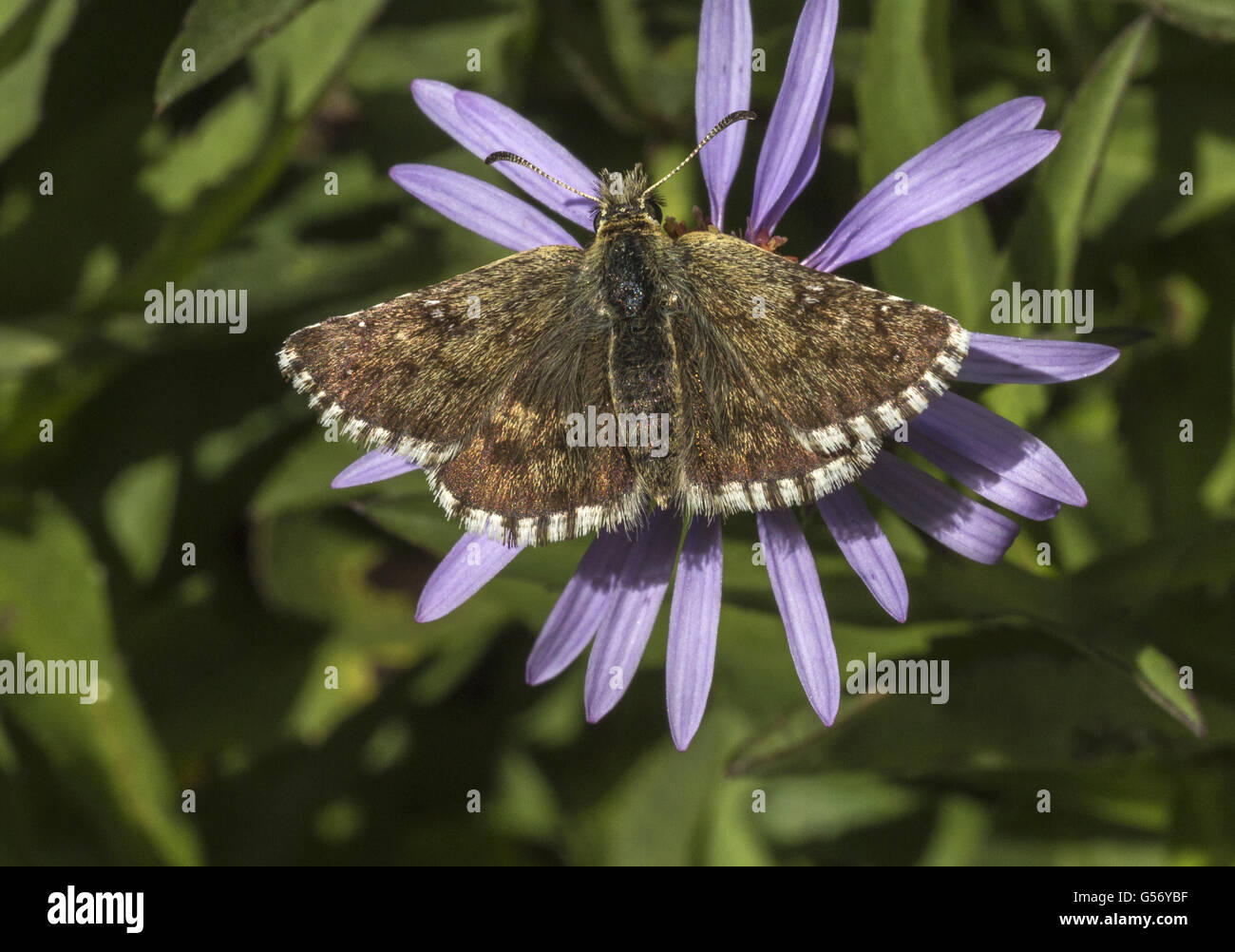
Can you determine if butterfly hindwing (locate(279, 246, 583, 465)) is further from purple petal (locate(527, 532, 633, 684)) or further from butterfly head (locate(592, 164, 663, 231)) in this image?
purple petal (locate(527, 532, 633, 684))

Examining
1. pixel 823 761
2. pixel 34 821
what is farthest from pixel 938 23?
pixel 34 821

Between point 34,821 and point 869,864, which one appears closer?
point 34,821

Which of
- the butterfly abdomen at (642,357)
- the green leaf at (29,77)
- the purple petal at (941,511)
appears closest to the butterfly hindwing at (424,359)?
the butterfly abdomen at (642,357)

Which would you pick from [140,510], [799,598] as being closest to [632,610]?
[799,598]

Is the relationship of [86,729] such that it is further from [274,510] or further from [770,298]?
[770,298]
